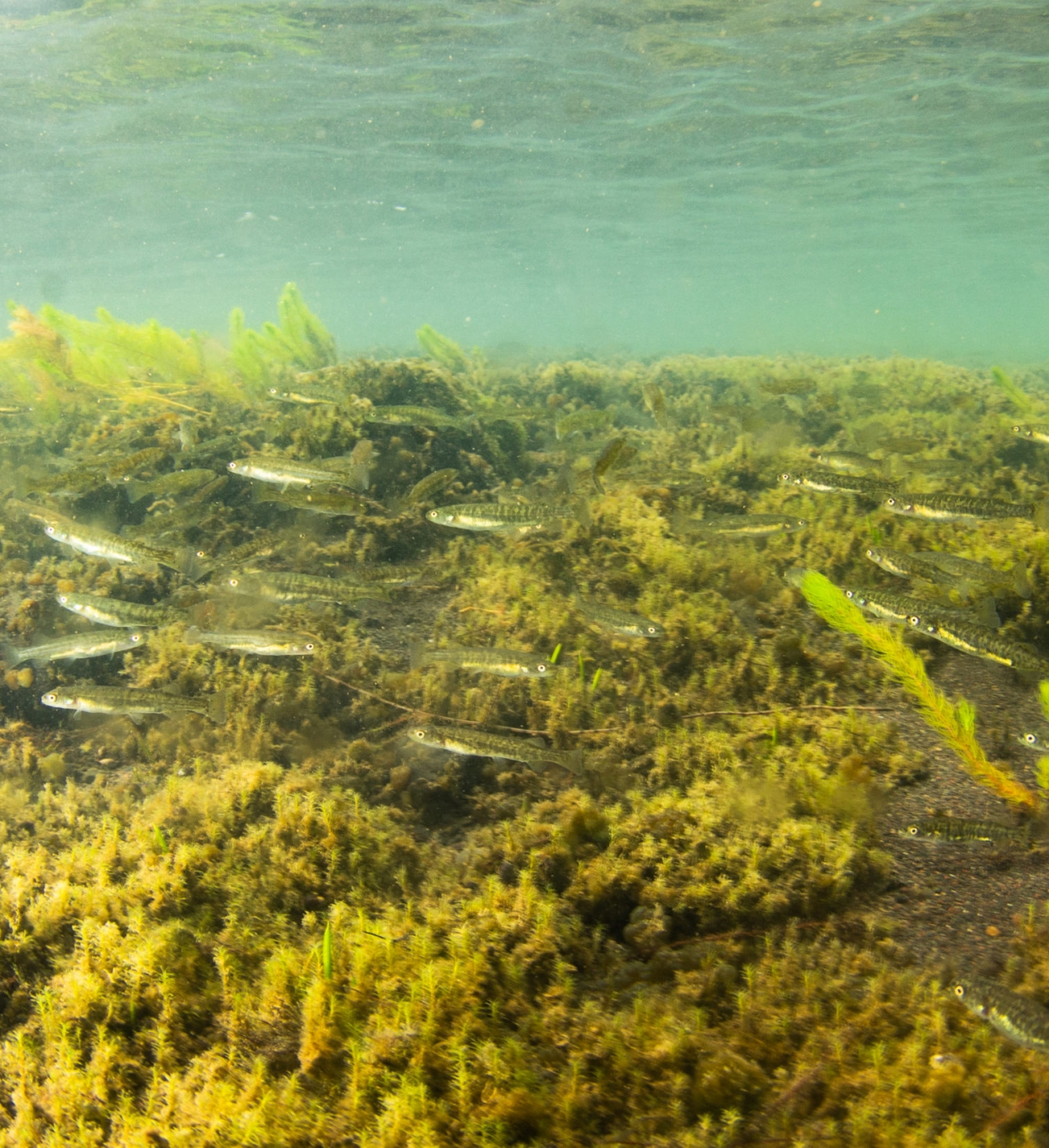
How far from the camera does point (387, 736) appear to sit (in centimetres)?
625

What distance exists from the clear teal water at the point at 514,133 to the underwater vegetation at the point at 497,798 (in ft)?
51.7

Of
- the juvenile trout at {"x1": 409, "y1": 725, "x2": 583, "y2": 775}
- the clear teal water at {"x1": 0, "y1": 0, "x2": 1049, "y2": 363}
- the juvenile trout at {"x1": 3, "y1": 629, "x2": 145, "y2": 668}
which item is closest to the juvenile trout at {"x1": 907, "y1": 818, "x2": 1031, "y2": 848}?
the juvenile trout at {"x1": 409, "y1": 725, "x2": 583, "y2": 775}

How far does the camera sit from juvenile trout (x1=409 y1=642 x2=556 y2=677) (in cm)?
567

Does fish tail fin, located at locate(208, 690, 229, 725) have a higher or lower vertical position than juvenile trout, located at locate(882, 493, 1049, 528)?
lower

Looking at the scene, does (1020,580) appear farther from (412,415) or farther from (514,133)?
(514,133)

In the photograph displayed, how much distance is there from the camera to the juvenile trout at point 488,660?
18.6 feet

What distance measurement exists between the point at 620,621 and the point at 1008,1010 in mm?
3786

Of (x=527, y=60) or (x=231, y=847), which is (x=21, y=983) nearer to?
(x=231, y=847)

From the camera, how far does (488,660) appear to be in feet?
19.1

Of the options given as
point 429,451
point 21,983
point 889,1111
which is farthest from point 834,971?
point 429,451

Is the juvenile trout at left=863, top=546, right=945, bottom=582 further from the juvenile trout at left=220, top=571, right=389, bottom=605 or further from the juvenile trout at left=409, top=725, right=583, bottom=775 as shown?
the juvenile trout at left=220, top=571, right=389, bottom=605

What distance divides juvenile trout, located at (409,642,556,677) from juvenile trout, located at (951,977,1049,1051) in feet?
11.1

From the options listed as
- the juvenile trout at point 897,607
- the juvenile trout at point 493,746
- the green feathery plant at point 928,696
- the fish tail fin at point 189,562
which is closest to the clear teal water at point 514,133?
the fish tail fin at point 189,562

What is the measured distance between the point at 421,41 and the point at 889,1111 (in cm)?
2516
